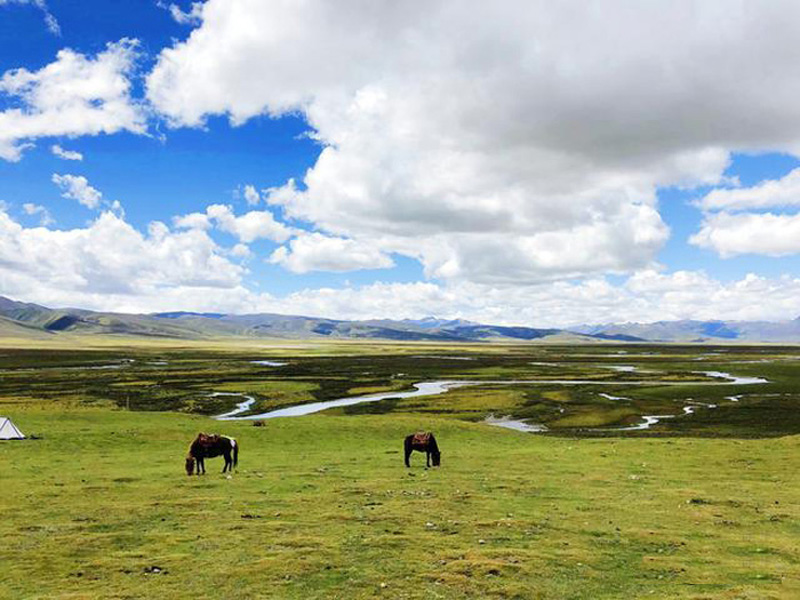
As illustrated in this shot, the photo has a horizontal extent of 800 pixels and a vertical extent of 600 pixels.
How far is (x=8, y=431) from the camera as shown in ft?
138

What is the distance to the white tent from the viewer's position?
1644 inches

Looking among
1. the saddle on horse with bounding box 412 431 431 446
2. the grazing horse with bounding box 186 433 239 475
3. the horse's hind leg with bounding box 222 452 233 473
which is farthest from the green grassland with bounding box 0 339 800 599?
the grazing horse with bounding box 186 433 239 475

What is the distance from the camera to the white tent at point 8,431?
41.8 meters

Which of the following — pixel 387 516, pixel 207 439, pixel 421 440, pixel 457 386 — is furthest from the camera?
pixel 457 386

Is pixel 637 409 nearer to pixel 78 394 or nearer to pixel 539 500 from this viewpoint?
pixel 539 500

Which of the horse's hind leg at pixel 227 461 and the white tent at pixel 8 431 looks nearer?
the horse's hind leg at pixel 227 461

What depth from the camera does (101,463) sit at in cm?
3347

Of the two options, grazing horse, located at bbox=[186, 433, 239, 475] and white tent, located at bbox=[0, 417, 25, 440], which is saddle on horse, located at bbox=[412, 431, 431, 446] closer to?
grazing horse, located at bbox=[186, 433, 239, 475]

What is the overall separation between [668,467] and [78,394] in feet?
333

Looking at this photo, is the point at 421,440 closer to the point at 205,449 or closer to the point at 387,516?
the point at 205,449

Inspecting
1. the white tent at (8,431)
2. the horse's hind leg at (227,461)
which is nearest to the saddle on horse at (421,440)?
the horse's hind leg at (227,461)

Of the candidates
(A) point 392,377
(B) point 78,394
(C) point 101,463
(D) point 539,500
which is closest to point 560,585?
(D) point 539,500

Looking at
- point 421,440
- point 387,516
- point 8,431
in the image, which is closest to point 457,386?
point 8,431

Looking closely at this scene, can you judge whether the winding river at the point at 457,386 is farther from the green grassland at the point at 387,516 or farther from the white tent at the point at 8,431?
the white tent at the point at 8,431
